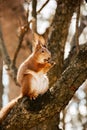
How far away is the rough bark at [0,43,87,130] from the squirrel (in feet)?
0.19

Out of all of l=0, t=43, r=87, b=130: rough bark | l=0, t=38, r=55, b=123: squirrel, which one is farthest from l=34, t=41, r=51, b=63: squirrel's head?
l=0, t=43, r=87, b=130: rough bark

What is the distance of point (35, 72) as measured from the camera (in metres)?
2.09

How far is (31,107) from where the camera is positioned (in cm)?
216

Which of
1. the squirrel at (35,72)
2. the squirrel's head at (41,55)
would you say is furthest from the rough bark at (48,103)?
the squirrel's head at (41,55)

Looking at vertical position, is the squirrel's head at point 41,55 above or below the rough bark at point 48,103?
above

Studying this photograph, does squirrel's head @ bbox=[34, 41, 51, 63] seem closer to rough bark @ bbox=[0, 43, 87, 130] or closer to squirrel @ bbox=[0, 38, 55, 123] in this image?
squirrel @ bbox=[0, 38, 55, 123]

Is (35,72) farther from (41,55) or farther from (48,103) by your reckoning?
(48,103)

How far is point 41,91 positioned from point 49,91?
0.26 feet

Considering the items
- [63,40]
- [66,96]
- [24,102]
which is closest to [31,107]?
[24,102]

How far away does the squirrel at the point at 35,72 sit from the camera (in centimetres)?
207

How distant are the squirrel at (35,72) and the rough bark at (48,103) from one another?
0.19 ft

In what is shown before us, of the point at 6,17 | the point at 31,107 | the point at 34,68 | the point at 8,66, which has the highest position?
the point at 6,17

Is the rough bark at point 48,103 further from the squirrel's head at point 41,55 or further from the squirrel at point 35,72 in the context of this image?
the squirrel's head at point 41,55

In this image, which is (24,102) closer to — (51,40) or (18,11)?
(51,40)
